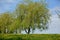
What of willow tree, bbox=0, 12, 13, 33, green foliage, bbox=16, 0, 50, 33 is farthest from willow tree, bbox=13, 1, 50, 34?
willow tree, bbox=0, 12, 13, 33

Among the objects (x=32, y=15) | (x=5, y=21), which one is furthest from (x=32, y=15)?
(x=5, y=21)

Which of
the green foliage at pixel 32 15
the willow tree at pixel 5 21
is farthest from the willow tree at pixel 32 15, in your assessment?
the willow tree at pixel 5 21

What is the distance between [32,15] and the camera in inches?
1822

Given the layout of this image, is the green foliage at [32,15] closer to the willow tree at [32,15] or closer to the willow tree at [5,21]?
the willow tree at [32,15]

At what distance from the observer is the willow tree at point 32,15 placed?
151 ft

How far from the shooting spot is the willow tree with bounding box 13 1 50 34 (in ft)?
151

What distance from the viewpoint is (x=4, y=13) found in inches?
2213

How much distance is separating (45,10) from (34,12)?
3.24 meters

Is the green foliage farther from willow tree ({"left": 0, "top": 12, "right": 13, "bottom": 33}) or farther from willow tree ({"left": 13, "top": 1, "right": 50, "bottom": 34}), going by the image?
willow tree ({"left": 0, "top": 12, "right": 13, "bottom": 33})

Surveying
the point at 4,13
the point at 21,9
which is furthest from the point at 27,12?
the point at 4,13

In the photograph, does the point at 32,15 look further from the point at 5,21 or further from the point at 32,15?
the point at 5,21

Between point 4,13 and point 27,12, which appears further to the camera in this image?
point 4,13

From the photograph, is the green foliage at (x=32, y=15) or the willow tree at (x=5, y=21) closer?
the green foliage at (x=32, y=15)

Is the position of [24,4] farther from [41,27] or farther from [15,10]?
[41,27]
